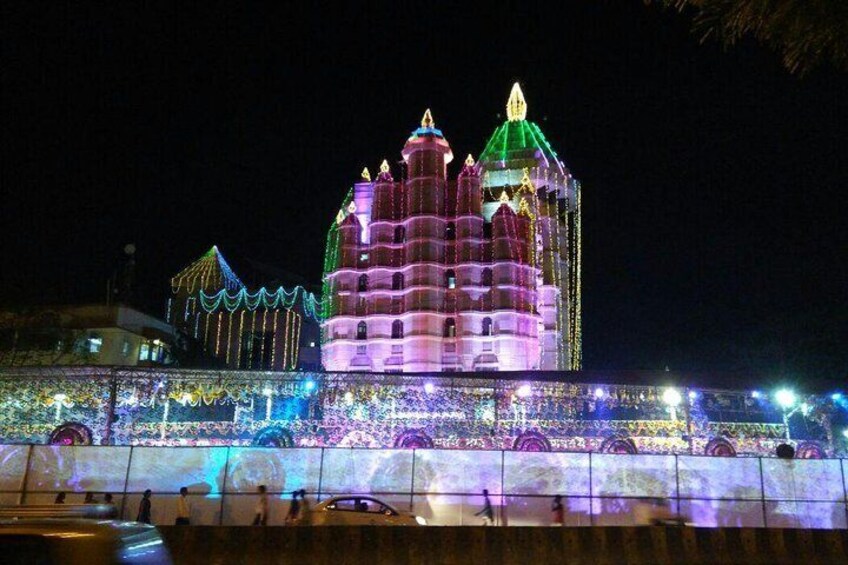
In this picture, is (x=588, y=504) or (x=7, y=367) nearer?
(x=588, y=504)

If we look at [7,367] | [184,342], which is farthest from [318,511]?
[184,342]

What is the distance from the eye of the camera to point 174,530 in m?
16.0

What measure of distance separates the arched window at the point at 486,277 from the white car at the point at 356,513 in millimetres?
45999

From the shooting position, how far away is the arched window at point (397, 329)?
64.9 m

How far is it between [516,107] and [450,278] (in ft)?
78.4

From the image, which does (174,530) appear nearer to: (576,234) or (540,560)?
(540,560)

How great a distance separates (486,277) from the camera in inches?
2576

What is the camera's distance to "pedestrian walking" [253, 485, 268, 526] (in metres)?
20.1

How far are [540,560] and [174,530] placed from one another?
7466 millimetres

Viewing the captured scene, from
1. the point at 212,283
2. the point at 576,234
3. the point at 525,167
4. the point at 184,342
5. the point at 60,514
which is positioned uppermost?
the point at 525,167

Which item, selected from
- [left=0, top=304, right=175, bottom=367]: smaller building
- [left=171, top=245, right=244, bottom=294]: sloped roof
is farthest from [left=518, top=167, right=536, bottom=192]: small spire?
[left=0, top=304, right=175, bottom=367]: smaller building

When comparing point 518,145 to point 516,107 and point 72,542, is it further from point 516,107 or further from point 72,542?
point 72,542

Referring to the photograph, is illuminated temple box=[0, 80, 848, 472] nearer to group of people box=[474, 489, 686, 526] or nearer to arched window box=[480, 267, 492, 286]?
arched window box=[480, 267, 492, 286]

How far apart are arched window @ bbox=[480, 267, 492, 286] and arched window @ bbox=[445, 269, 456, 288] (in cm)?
235
